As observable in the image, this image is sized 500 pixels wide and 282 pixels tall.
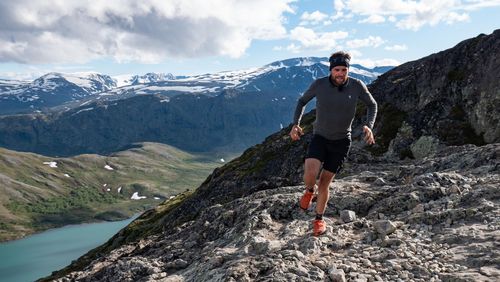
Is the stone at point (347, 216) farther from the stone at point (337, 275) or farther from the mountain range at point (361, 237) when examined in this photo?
the stone at point (337, 275)

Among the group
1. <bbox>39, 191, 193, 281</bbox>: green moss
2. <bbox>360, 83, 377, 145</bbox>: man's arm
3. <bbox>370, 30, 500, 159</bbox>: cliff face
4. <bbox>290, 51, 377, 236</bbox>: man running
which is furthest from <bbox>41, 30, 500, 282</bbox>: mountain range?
<bbox>39, 191, 193, 281</bbox>: green moss

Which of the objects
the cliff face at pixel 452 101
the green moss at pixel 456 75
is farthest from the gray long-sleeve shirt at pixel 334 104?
the green moss at pixel 456 75

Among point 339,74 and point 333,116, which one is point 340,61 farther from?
point 333,116

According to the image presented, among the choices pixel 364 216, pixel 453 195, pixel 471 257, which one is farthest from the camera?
pixel 364 216

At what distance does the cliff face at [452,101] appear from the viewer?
142 ft

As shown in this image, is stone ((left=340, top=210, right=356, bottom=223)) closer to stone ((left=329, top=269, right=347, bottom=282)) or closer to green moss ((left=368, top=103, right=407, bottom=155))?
stone ((left=329, top=269, right=347, bottom=282))

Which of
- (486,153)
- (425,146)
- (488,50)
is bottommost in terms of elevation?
(425,146)

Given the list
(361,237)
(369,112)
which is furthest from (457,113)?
(361,237)

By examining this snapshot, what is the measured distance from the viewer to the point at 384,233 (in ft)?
45.1

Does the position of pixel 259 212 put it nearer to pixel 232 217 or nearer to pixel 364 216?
pixel 232 217

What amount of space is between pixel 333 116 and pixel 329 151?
1.16 m

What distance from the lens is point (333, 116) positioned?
43.5ft

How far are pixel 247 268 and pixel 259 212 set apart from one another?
6.11 m

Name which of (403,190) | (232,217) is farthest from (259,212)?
(403,190)
